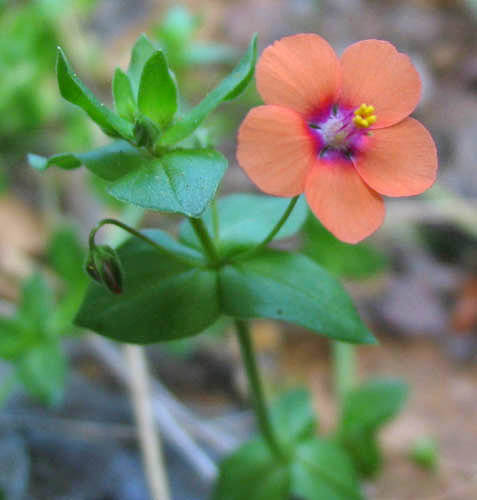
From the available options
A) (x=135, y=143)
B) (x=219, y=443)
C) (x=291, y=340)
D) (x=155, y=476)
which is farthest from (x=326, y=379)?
(x=135, y=143)

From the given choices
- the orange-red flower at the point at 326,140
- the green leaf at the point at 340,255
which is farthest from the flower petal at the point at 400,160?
the green leaf at the point at 340,255

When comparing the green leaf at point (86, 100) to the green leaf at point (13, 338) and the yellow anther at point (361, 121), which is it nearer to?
the yellow anther at point (361, 121)

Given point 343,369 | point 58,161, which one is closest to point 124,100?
point 58,161

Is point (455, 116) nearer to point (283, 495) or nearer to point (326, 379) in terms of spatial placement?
point (326, 379)

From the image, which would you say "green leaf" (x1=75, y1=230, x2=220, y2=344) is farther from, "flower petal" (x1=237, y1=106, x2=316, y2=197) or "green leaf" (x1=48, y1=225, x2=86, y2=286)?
"green leaf" (x1=48, y1=225, x2=86, y2=286)

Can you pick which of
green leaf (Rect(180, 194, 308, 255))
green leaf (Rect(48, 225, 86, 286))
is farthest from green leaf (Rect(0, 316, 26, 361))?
green leaf (Rect(180, 194, 308, 255))

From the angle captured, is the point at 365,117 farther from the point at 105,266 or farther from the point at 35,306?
the point at 35,306
